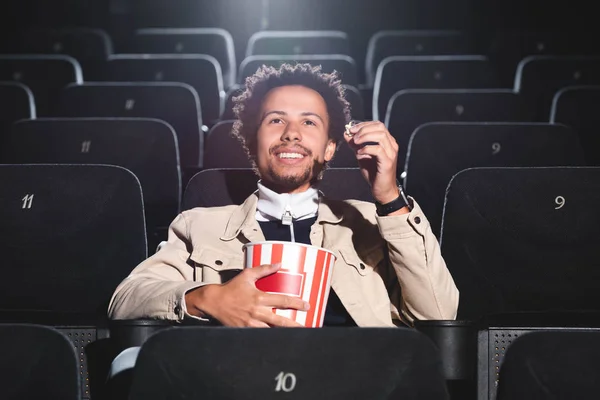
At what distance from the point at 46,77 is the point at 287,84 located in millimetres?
2321

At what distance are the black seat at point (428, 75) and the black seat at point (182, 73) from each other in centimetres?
72

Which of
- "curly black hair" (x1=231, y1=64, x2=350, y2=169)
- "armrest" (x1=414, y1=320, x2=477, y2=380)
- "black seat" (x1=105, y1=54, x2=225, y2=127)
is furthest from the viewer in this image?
"black seat" (x1=105, y1=54, x2=225, y2=127)

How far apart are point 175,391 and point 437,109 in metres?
2.19

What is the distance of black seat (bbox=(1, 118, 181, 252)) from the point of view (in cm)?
247

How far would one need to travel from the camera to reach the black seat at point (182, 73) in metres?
3.83

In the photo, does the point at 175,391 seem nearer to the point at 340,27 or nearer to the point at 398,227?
the point at 398,227

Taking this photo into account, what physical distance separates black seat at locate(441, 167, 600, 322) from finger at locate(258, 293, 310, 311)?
0.58 m

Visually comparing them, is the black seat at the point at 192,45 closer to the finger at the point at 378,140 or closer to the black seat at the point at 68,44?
the black seat at the point at 68,44

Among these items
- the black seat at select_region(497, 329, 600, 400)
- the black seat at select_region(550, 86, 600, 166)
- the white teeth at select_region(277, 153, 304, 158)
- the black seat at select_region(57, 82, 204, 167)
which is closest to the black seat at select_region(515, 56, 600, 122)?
the black seat at select_region(550, 86, 600, 166)

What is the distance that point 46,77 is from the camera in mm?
3994

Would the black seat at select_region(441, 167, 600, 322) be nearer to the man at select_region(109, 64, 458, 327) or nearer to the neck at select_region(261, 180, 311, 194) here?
the man at select_region(109, 64, 458, 327)

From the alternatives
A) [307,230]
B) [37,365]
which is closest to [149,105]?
[307,230]

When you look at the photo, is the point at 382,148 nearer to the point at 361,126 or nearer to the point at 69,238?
the point at 361,126

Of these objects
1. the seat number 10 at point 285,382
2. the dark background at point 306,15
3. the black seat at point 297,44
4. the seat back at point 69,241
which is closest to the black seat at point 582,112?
the seat back at point 69,241
